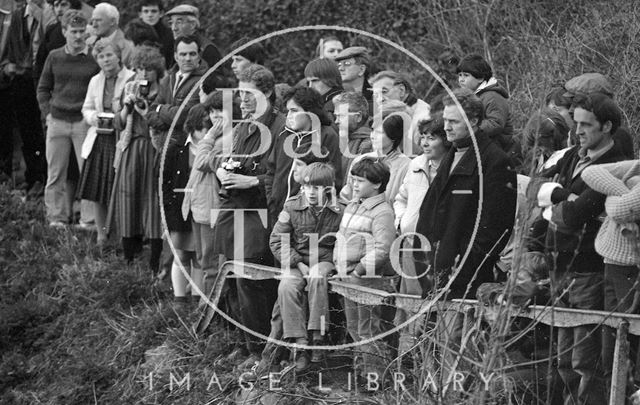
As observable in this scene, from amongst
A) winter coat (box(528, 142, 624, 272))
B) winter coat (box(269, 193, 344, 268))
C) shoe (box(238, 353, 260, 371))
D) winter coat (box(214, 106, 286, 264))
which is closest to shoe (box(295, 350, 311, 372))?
winter coat (box(269, 193, 344, 268))

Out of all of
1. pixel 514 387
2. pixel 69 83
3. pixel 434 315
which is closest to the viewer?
pixel 514 387

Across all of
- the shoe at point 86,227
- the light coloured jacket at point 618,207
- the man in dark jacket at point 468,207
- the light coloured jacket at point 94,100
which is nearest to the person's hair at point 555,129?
the man in dark jacket at point 468,207

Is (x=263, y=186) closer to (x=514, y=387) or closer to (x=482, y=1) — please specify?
(x=514, y=387)

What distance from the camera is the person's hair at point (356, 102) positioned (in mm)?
10047

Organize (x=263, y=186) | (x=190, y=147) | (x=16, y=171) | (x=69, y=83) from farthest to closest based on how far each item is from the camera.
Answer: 1. (x=16, y=171)
2. (x=69, y=83)
3. (x=190, y=147)
4. (x=263, y=186)

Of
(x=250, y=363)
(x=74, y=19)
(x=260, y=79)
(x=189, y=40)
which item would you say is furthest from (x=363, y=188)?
(x=74, y=19)

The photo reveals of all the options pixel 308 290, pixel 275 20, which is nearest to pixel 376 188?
pixel 308 290

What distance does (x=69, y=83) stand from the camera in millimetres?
13633

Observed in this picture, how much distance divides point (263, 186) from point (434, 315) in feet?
6.43

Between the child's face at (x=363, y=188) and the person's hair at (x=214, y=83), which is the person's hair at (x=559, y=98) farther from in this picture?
the person's hair at (x=214, y=83)

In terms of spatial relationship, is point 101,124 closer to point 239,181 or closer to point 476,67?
point 239,181

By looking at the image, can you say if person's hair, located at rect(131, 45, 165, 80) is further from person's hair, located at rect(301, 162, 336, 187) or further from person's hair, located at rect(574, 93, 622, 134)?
person's hair, located at rect(574, 93, 622, 134)

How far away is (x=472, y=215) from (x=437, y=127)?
70 centimetres

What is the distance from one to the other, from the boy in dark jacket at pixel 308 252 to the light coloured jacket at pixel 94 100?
386 cm
